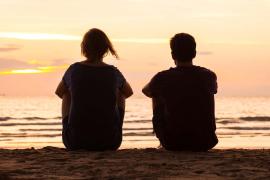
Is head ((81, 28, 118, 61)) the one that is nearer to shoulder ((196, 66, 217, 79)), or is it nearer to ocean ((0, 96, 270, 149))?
shoulder ((196, 66, 217, 79))

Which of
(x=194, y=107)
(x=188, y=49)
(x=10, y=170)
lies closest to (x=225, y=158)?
(x=194, y=107)

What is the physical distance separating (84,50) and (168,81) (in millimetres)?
1071

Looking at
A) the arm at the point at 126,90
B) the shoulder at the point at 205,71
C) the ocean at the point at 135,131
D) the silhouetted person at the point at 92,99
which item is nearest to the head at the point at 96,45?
the silhouetted person at the point at 92,99

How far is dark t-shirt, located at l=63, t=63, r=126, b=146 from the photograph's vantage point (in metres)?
6.53

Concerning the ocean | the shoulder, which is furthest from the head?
the ocean

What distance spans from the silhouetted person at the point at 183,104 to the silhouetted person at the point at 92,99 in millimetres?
485

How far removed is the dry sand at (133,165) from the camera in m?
4.57

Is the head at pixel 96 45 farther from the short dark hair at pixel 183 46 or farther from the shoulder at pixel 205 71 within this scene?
the shoulder at pixel 205 71

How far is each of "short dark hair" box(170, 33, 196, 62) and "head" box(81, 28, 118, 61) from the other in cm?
69

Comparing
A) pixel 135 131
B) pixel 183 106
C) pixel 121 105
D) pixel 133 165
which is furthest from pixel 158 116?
pixel 135 131

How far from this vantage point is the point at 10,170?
16.1 ft

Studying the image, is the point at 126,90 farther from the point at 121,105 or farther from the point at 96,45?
the point at 96,45

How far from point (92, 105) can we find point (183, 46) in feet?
4.22

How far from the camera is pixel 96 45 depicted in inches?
256
